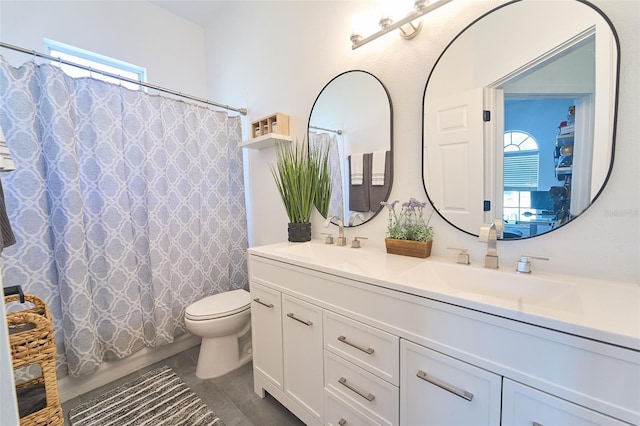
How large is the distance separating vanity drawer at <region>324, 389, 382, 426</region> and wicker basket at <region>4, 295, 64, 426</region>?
3.58 ft

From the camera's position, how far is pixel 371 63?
4.76ft

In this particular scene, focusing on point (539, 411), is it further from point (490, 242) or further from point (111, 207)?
point (111, 207)

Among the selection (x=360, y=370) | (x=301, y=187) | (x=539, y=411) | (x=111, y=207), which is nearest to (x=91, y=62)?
(x=111, y=207)

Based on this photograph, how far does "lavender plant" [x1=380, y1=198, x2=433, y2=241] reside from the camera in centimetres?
126

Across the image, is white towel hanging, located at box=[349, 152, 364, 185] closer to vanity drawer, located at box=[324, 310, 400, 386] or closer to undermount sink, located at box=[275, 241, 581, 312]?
undermount sink, located at box=[275, 241, 581, 312]

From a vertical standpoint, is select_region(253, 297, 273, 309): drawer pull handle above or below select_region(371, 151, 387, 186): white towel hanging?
below

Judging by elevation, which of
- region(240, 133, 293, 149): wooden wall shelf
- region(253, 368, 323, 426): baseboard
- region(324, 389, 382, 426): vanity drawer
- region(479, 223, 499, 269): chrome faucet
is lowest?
region(253, 368, 323, 426): baseboard

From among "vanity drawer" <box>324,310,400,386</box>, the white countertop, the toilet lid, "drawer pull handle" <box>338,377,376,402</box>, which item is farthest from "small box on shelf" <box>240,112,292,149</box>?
"drawer pull handle" <box>338,377,376,402</box>

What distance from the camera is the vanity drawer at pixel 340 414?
102cm

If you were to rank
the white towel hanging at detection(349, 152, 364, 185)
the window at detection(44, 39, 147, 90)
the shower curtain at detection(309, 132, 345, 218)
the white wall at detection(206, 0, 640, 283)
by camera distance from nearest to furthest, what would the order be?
the white wall at detection(206, 0, 640, 283) < the white towel hanging at detection(349, 152, 364, 185) < the shower curtain at detection(309, 132, 345, 218) < the window at detection(44, 39, 147, 90)

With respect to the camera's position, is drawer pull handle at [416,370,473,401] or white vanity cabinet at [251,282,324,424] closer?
drawer pull handle at [416,370,473,401]

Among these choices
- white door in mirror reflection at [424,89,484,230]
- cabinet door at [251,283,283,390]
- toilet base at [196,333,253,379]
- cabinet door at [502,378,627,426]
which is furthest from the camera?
toilet base at [196,333,253,379]

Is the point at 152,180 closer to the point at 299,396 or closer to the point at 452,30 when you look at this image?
the point at 299,396

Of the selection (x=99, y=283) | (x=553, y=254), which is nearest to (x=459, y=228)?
(x=553, y=254)
